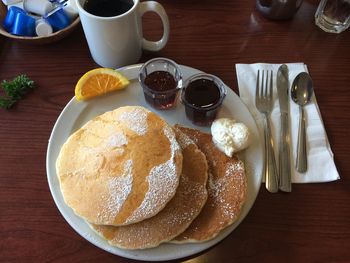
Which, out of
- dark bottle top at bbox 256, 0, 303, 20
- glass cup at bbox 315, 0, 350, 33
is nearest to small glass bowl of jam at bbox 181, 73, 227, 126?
dark bottle top at bbox 256, 0, 303, 20

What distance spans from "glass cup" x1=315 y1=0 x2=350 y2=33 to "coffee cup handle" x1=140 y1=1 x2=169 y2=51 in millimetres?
609

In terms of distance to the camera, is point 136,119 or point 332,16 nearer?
point 136,119

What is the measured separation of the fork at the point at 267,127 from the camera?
950 mm

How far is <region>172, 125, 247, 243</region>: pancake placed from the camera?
2.73 ft

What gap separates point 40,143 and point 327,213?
84 cm

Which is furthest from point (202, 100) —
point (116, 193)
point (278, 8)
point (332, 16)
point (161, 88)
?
point (332, 16)

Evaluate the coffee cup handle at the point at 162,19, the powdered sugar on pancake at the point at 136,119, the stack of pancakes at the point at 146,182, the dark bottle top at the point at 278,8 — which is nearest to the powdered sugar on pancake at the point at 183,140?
the stack of pancakes at the point at 146,182

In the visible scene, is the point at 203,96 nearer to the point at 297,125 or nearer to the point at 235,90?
the point at 235,90

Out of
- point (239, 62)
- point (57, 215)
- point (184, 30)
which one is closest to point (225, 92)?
point (239, 62)

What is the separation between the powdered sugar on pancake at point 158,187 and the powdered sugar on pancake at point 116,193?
4cm

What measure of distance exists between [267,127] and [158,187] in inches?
15.9

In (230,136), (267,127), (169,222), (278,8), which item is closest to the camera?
(169,222)

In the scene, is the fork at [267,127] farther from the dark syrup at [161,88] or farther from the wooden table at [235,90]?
the dark syrup at [161,88]

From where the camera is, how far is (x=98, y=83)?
3.45 feet
